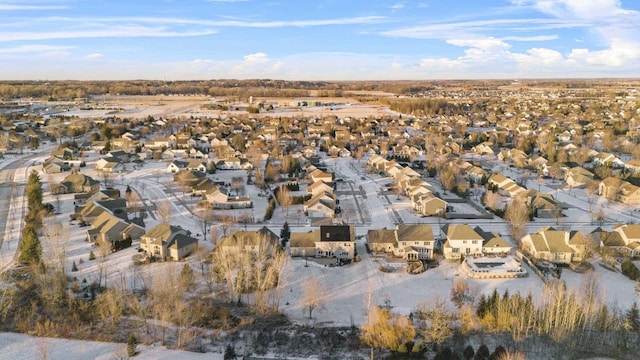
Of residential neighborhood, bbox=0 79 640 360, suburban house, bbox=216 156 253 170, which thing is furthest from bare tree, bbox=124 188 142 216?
suburban house, bbox=216 156 253 170

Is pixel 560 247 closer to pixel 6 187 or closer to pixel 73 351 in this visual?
pixel 73 351

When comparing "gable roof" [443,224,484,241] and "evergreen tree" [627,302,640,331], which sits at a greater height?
"gable roof" [443,224,484,241]

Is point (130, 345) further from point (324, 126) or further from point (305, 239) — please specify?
point (324, 126)

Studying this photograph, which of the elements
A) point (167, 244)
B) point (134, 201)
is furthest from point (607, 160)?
point (134, 201)

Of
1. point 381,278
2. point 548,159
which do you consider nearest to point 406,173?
point 548,159

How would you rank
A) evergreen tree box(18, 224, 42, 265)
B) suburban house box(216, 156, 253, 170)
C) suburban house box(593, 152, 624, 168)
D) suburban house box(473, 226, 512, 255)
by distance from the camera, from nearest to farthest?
evergreen tree box(18, 224, 42, 265)
suburban house box(473, 226, 512, 255)
suburban house box(593, 152, 624, 168)
suburban house box(216, 156, 253, 170)

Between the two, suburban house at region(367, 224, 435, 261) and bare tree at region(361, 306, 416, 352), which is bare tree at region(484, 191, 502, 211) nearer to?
suburban house at region(367, 224, 435, 261)
